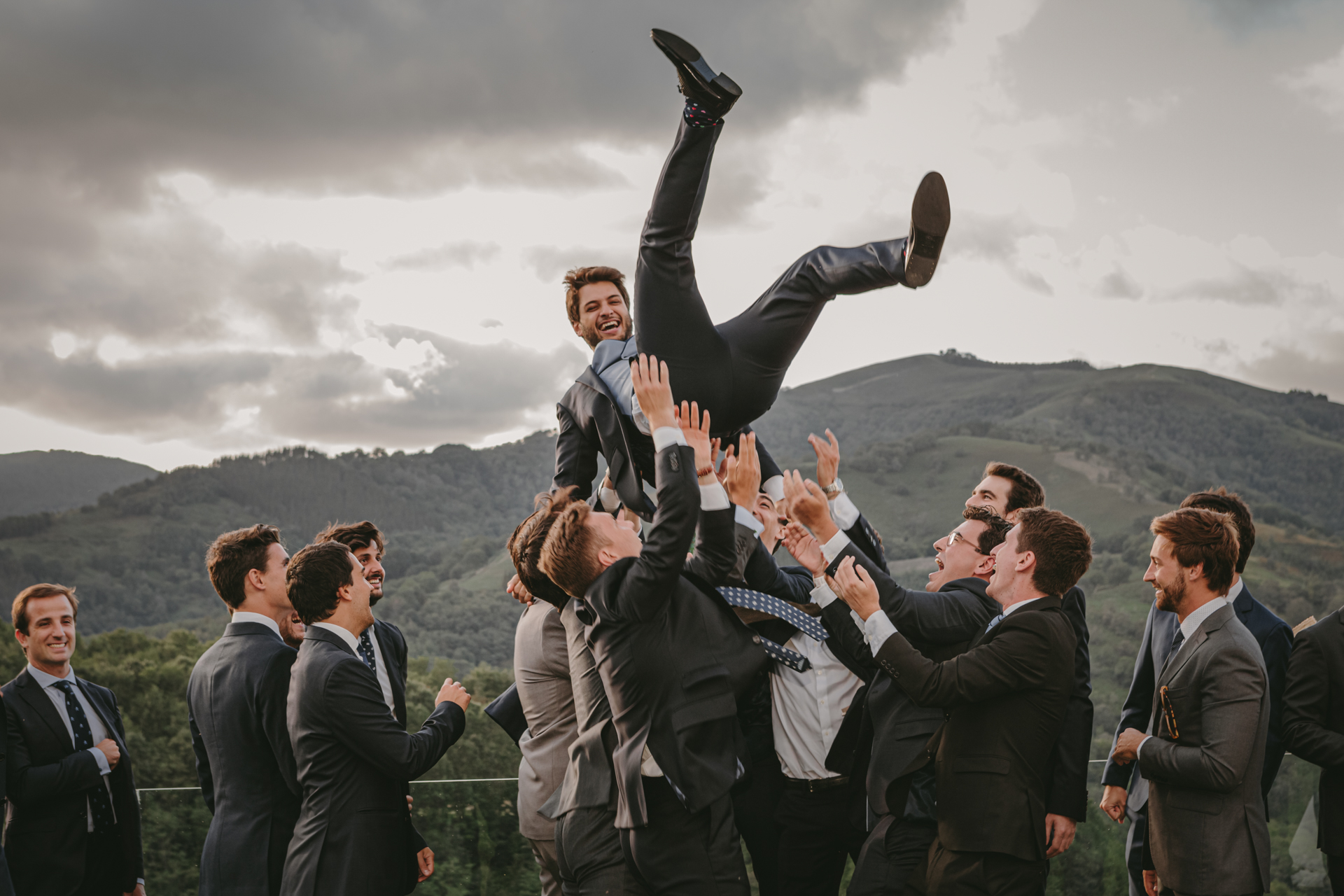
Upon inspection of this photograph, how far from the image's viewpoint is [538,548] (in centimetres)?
299

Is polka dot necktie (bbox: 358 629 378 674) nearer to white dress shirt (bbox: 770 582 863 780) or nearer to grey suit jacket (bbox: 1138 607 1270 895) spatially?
white dress shirt (bbox: 770 582 863 780)

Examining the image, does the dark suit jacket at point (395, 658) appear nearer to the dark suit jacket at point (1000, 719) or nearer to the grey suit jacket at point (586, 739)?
the grey suit jacket at point (586, 739)

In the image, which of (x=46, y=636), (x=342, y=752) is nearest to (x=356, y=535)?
(x=342, y=752)

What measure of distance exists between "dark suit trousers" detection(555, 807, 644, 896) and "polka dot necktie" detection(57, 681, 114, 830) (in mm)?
2212

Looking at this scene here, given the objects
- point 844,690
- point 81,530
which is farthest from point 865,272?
point 81,530

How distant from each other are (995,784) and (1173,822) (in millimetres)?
806

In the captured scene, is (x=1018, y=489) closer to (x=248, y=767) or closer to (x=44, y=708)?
(x=248, y=767)

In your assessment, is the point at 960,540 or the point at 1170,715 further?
the point at 960,540

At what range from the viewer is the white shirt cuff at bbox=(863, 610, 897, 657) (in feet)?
9.48

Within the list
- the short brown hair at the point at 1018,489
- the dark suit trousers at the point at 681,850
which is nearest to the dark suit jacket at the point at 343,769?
the dark suit trousers at the point at 681,850

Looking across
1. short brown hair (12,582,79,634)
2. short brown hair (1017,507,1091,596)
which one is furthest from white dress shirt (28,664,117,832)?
short brown hair (1017,507,1091,596)

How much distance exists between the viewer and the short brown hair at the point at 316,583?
3219 mm

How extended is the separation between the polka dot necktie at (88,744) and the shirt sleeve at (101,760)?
66mm

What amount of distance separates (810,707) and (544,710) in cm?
91
